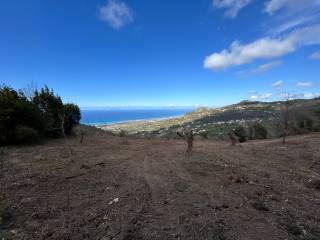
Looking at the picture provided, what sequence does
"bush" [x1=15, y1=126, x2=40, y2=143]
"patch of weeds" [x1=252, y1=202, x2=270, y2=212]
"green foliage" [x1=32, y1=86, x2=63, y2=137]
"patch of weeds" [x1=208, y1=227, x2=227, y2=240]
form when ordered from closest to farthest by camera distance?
"patch of weeds" [x1=208, y1=227, x2=227, y2=240] < "patch of weeds" [x1=252, y1=202, x2=270, y2=212] < "bush" [x1=15, y1=126, x2=40, y2=143] < "green foliage" [x1=32, y1=86, x2=63, y2=137]

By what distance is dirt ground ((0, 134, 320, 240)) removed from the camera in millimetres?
4918

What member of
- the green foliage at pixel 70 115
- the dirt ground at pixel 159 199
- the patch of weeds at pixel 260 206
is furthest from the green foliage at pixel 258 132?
the patch of weeds at pixel 260 206

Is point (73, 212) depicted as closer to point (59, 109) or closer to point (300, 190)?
point (300, 190)

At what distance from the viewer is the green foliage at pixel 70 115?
66.4 feet

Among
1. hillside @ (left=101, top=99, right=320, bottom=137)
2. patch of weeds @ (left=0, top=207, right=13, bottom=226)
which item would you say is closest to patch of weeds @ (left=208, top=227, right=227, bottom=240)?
patch of weeds @ (left=0, top=207, right=13, bottom=226)

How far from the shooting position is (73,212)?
18.5 ft

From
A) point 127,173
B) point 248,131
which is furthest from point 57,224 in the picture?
point 248,131

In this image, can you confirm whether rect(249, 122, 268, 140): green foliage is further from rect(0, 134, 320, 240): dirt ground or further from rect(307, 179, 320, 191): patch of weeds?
rect(307, 179, 320, 191): patch of weeds

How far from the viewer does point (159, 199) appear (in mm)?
6375

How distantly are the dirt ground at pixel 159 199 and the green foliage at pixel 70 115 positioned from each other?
31.0ft

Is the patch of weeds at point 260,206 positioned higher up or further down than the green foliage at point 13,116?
further down

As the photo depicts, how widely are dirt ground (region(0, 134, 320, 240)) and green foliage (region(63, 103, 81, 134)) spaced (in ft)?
31.0

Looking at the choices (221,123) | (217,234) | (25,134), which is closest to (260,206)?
(217,234)

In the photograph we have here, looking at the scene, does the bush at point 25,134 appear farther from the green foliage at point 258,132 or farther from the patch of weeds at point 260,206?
the green foliage at point 258,132
